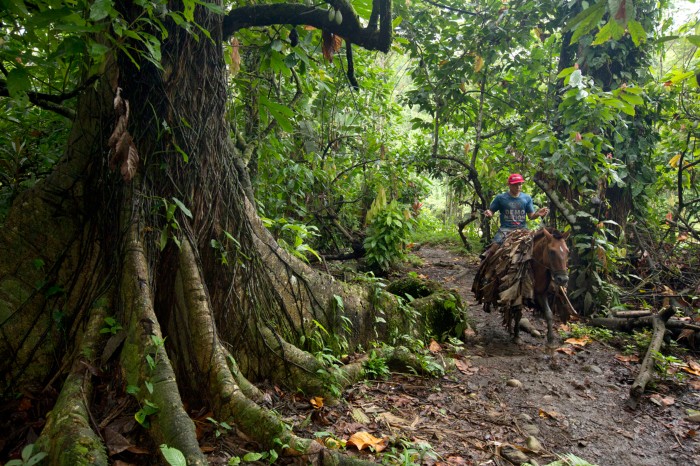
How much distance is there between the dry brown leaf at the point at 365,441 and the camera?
8.89 feet

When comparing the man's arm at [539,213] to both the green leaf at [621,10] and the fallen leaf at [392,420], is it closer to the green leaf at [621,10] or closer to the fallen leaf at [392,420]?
the fallen leaf at [392,420]

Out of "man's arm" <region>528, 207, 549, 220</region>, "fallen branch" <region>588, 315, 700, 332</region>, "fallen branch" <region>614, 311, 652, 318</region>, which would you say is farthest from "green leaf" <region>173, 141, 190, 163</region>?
"fallen branch" <region>614, 311, 652, 318</region>

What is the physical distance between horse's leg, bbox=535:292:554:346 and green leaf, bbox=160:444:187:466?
16.4 ft

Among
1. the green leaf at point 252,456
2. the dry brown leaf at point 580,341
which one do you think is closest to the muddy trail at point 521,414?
the dry brown leaf at point 580,341

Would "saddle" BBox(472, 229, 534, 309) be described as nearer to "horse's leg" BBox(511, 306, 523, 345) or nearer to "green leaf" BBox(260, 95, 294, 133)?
"horse's leg" BBox(511, 306, 523, 345)

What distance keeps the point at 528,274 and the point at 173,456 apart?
5066mm

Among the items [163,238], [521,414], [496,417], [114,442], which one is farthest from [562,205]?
[114,442]

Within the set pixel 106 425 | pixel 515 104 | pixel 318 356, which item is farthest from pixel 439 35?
pixel 106 425

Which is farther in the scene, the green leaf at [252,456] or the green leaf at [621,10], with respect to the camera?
the green leaf at [252,456]

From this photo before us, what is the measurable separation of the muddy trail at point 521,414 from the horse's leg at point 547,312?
0.72ft

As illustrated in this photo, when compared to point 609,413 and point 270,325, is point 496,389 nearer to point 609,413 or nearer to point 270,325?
point 609,413

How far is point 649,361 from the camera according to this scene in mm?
4707

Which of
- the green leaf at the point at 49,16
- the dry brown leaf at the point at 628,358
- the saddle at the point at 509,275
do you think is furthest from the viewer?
the saddle at the point at 509,275

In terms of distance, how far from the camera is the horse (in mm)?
5535
